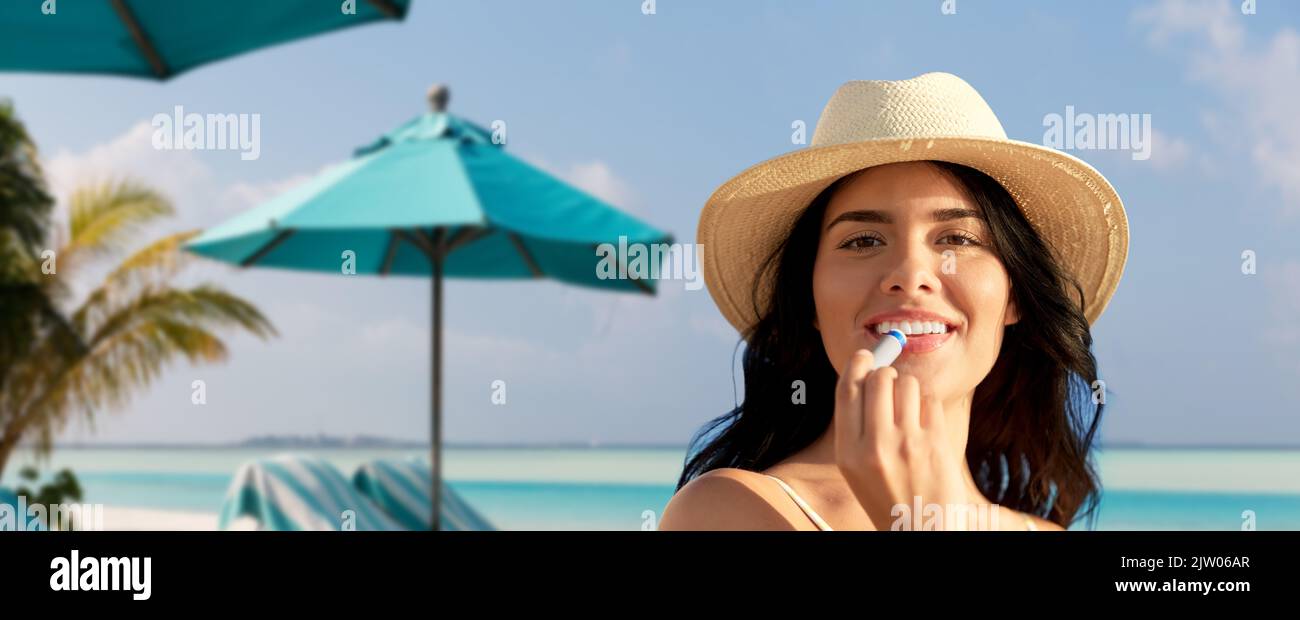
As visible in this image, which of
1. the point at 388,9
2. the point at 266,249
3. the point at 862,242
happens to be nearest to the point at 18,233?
the point at 266,249

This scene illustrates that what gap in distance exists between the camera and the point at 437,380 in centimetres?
689

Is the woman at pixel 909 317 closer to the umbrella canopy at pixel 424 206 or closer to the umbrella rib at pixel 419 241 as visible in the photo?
the umbrella canopy at pixel 424 206

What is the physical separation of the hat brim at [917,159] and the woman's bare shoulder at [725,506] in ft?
1.71

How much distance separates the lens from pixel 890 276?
159 centimetres

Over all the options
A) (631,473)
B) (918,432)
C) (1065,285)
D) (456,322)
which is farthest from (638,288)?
(456,322)

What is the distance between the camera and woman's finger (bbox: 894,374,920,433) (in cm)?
128

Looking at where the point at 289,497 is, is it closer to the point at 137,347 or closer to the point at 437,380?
the point at 437,380

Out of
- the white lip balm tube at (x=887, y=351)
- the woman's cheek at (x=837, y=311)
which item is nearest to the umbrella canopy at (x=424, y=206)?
the woman's cheek at (x=837, y=311)

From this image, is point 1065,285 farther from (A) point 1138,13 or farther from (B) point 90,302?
(A) point 1138,13

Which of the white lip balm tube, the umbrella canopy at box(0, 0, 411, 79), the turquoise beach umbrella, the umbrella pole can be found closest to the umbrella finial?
the turquoise beach umbrella

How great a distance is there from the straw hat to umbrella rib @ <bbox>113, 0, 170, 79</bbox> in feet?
9.66

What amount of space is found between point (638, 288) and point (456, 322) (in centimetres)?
1396

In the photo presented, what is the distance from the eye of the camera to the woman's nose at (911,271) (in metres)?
1.58

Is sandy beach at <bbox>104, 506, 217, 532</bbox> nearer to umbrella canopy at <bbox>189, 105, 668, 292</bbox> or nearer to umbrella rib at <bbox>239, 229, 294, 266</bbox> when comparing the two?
umbrella rib at <bbox>239, 229, 294, 266</bbox>
